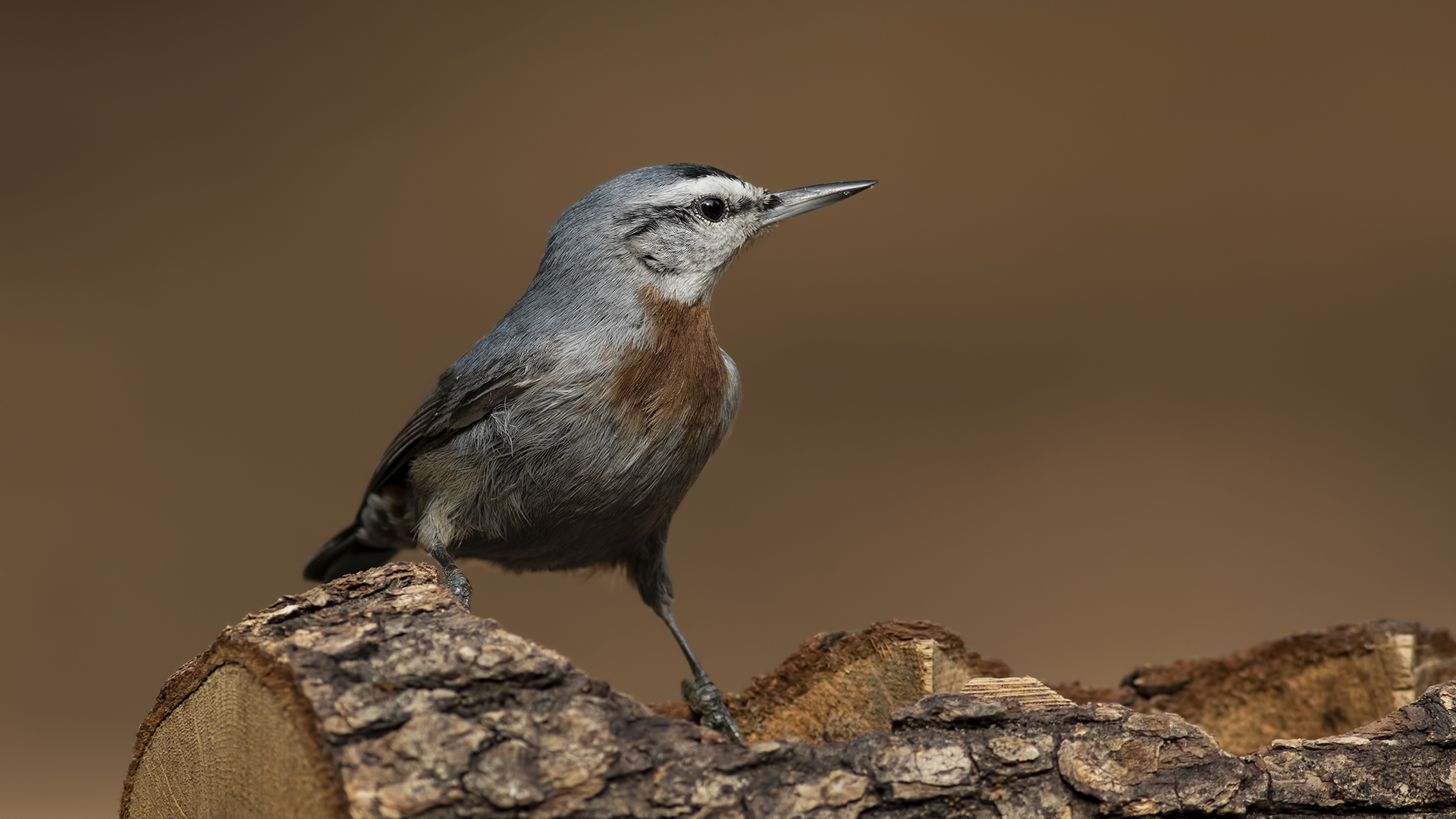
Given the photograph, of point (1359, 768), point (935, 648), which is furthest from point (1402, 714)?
point (935, 648)

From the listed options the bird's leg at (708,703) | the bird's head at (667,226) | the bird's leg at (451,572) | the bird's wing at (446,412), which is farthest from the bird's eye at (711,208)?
the bird's leg at (708,703)

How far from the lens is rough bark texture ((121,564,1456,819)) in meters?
1.59

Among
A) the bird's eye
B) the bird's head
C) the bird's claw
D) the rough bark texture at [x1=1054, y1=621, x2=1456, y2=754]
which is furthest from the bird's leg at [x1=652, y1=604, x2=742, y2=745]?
the bird's eye

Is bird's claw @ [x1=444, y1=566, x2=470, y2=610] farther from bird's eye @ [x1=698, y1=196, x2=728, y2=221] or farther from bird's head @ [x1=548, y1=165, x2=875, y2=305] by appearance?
bird's eye @ [x1=698, y1=196, x2=728, y2=221]

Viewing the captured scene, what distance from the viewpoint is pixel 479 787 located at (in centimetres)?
156

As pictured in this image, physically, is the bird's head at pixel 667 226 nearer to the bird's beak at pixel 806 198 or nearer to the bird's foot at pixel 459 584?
the bird's beak at pixel 806 198

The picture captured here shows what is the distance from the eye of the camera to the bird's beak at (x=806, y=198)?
3.13m

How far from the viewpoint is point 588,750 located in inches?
64.5

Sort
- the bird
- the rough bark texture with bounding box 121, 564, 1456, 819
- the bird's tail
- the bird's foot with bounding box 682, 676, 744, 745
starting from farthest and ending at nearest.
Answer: the bird's tail, the bird's foot with bounding box 682, 676, 744, 745, the bird, the rough bark texture with bounding box 121, 564, 1456, 819

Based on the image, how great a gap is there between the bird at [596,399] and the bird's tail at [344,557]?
0.40 meters

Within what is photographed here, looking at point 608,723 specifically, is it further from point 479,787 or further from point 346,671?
point 346,671

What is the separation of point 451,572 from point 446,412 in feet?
1.34

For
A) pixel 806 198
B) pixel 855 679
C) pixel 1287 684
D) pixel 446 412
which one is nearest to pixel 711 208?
pixel 806 198

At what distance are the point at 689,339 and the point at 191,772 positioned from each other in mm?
1442
